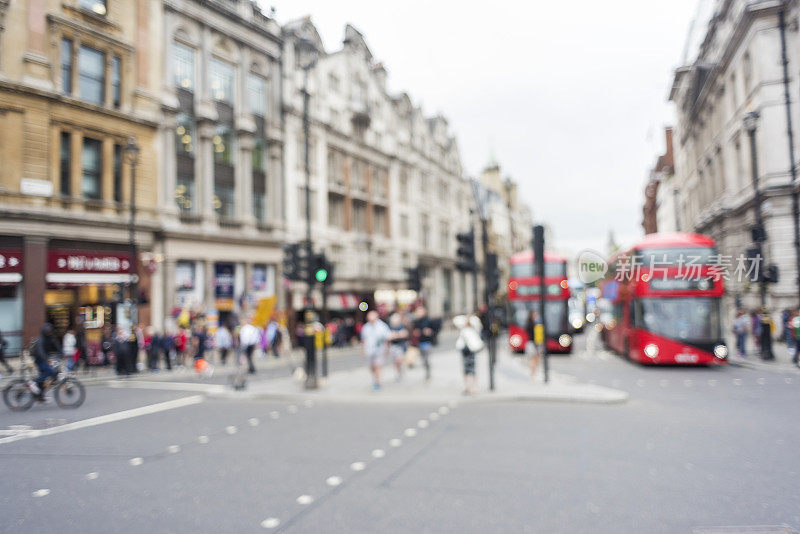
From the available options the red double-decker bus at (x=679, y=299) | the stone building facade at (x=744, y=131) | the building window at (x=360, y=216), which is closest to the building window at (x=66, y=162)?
the red double-decker bus at (x=679, y=299)

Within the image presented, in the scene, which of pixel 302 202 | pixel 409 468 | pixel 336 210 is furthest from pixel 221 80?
pixel 409 468

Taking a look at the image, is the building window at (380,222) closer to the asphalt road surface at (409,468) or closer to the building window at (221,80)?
the building window at (221,80)

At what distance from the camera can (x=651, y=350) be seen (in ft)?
55.5

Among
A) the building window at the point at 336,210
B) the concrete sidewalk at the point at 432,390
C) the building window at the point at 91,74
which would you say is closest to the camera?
the concrete sidewalk at the point at 432,390

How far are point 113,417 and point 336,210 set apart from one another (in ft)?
100

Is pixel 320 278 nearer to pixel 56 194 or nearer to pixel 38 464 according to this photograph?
pixel 38 464

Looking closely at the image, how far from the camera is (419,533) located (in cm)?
461

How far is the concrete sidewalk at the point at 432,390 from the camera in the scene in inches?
462

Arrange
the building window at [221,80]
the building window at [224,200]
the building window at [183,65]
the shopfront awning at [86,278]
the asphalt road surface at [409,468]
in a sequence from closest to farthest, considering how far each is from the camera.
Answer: the asphalt road surface at [409,468], the shopfront awning at [86,278], the building window at [183,65], the building window at [224,200], the building window at [221,80]

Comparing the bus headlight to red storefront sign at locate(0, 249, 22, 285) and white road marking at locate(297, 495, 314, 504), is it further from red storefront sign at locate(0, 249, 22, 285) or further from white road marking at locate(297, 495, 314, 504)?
red storefront sign at locate(0, 249, 22, 285)

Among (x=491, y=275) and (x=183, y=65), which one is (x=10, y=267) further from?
(x=491, y=275)

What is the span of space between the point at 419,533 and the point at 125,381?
1547 centimetres

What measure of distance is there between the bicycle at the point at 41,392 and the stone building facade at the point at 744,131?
76.0ft

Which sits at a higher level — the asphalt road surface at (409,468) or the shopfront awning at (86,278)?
the shopfront awning at (86,278)
